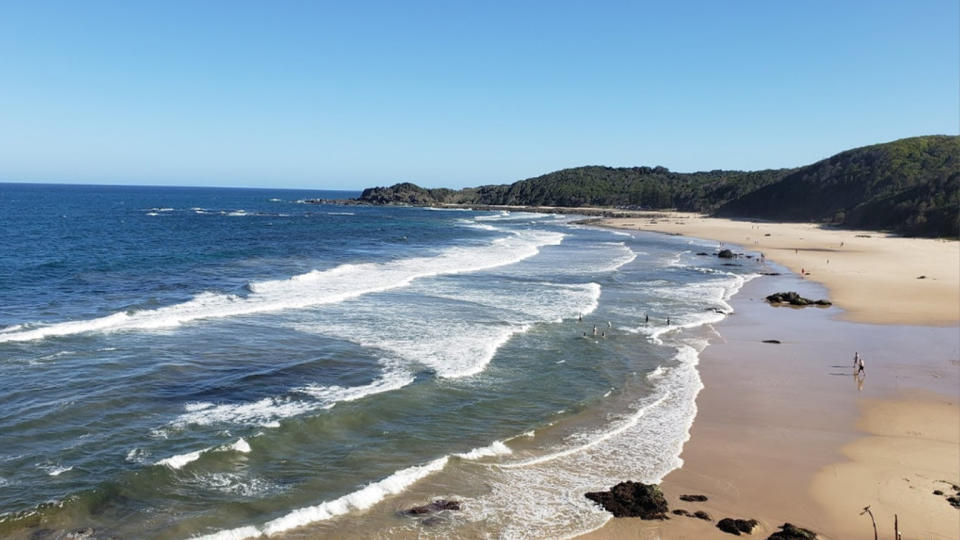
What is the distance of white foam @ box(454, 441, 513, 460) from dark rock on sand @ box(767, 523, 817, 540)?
538cm

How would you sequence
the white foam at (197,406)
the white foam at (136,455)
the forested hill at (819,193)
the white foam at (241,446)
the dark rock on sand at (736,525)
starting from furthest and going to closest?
1. the forested hill at (819,193)
2. the white foam at (197,406)
3. the white foam at (241,446)
4. the white foam at (136,455)
5. the dark rock on sand at (736,525)

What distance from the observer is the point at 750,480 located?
12906mm

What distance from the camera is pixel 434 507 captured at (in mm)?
11391

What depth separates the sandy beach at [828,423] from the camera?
1153cm

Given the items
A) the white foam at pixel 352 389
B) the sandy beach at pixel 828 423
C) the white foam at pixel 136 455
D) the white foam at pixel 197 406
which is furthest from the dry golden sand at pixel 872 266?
the white foam at pixel 136 455

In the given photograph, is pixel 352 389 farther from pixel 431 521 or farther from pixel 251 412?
pixel 431 521

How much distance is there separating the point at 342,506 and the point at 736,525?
264 inches

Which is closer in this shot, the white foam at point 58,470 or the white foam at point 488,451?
the white foam at point 58,470

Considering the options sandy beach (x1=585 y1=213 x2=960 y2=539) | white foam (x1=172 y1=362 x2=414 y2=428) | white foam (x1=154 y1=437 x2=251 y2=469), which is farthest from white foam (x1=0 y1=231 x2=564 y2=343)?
sandy beach (x1=585 y1=213 x2=960 y2=539)

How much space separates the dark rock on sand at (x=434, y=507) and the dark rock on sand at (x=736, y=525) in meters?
4.50

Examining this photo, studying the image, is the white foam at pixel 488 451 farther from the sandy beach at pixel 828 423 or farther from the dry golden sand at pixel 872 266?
the dry golden sand at pixel 872 266

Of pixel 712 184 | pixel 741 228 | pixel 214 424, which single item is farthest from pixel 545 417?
pixel 712 184

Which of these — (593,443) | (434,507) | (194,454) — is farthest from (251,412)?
(593,443)

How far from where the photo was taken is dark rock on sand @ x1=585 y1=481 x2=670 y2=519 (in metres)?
11.3
